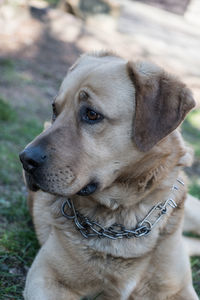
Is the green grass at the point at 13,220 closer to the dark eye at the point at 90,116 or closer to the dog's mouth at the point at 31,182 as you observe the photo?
the dog's mouth at the point at 31,182

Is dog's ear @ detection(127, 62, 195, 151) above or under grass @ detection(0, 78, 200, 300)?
above

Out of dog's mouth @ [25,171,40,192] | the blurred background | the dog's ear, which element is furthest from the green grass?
the dog's ear

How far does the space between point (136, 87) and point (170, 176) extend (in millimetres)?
704

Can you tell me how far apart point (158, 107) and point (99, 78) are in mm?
470

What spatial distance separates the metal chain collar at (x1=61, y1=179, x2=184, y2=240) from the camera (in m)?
3.01

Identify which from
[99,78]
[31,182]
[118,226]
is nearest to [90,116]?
[99,78]

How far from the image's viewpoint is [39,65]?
9.17 meters

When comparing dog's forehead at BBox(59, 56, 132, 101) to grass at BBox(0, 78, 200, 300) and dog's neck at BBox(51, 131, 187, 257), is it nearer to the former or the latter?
dog's neck at BBox(51, 131, 187, 257)

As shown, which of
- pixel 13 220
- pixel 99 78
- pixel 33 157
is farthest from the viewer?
pixel 13 220

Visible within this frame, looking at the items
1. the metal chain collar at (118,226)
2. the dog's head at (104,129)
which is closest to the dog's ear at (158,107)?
the dog's head at (104,129)

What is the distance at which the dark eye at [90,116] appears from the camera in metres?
2.81

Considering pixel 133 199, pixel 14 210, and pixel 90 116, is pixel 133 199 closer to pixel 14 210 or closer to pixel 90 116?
pixel 90 116

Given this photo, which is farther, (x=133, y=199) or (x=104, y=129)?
(x=133, y=199)

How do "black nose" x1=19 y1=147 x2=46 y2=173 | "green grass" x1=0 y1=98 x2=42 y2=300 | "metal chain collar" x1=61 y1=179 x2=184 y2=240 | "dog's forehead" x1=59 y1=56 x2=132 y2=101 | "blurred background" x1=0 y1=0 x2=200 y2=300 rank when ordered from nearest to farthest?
"black nose" x1=19 y1=147 x2=46 y2=173 → "dog's forehead" x1=59 y1=56 x2=132 y2=101 → "metal chain collar" x1=61 y1=179 x2=184 y2=240 → "green grass" x1=0 y1=98 x2=42 y2=300 → "blurred background" x1=0 y1=0 x2=200 y2=300
